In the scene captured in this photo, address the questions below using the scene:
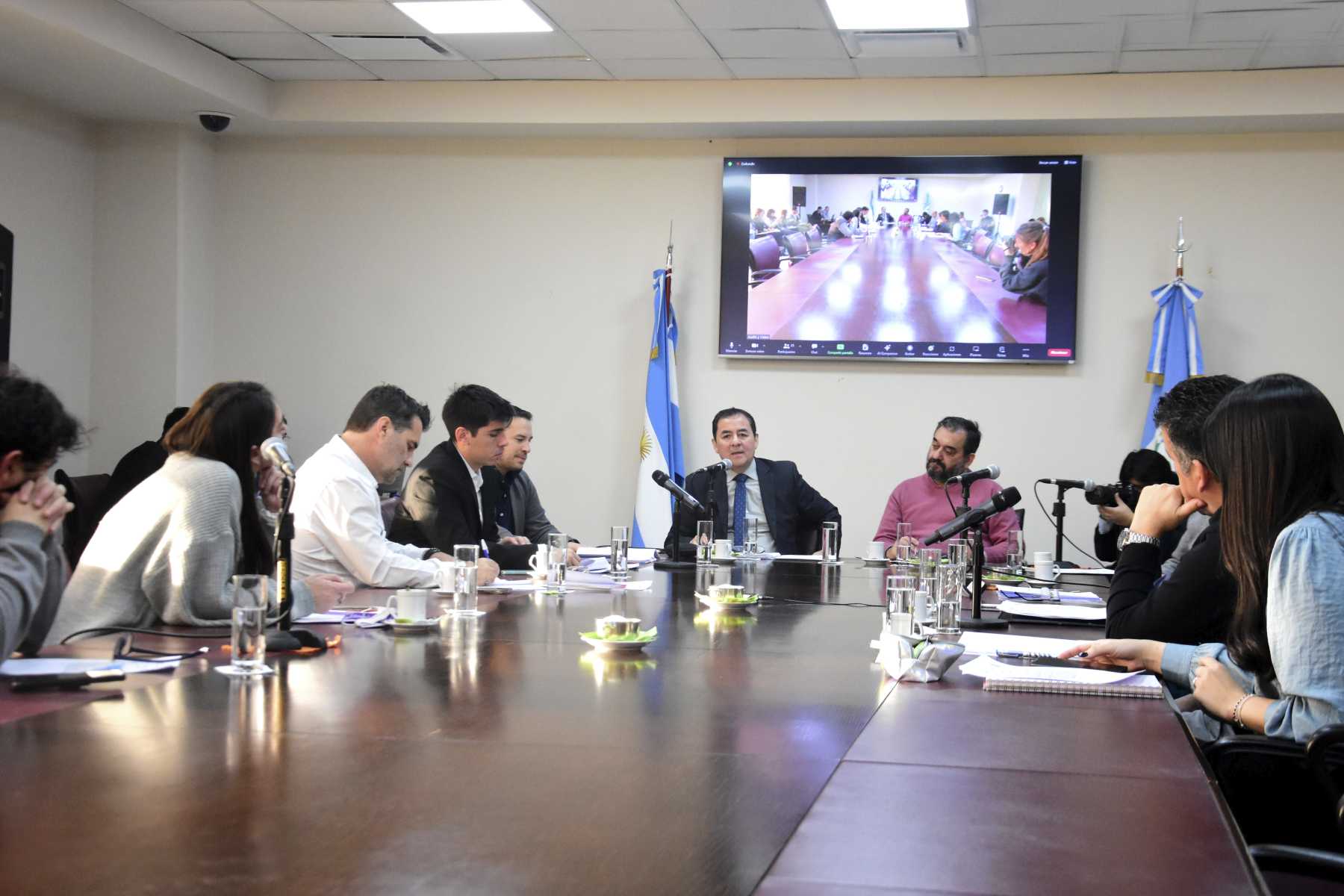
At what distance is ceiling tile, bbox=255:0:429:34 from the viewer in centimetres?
572

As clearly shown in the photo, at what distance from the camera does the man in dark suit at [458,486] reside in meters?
4.73

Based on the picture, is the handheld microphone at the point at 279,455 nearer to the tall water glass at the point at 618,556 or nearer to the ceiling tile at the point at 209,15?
the tall water glass at the point at 618,556

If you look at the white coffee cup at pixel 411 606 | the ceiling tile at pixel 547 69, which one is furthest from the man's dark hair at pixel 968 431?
the white coffee cup at pixel 411 606

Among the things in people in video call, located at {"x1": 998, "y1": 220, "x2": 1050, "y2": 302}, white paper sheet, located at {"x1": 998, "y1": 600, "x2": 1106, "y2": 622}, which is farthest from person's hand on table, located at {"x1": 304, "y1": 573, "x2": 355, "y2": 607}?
people in video call, located at {"x1": 998, "y1": 220, "x2": 1050, "y2": 302}

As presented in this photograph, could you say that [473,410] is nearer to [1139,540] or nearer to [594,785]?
[1139,540]

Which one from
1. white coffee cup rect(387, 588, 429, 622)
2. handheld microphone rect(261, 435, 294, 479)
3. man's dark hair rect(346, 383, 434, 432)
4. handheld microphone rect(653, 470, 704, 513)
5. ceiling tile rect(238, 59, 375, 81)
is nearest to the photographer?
handheld microphone rect(261, 435, 294, 479)

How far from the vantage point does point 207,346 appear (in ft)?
25.0

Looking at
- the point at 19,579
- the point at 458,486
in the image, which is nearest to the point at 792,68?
the point at 458,486

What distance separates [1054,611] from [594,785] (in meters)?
2.27

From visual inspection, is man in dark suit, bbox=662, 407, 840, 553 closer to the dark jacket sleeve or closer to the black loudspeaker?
the dark jacket sleeve

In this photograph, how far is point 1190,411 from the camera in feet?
9.65

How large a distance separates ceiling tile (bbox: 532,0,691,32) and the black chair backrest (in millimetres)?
2869

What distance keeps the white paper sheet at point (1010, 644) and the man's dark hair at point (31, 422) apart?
1.79 meters

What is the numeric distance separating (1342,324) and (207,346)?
20.0ft
